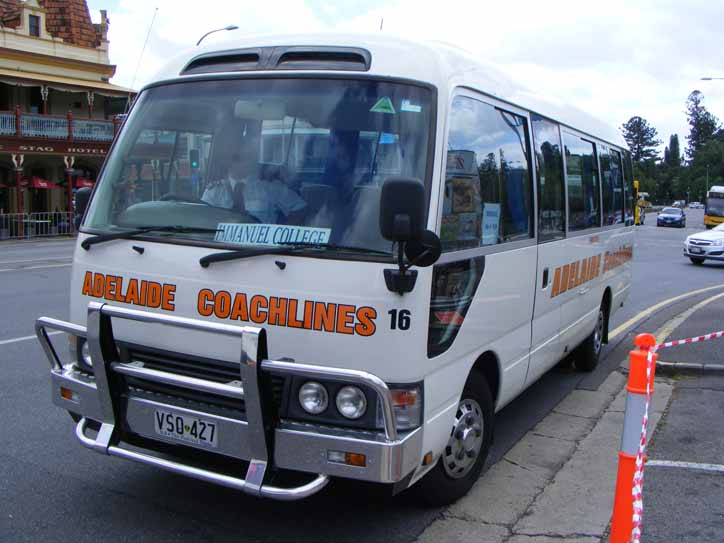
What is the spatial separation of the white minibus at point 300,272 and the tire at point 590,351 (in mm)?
3500

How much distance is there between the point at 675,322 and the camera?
1158cm

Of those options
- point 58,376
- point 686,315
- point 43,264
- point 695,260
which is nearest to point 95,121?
point 43,264

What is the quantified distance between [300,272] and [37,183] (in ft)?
113

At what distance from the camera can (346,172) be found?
4008mm

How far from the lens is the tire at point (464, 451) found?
4516 mm

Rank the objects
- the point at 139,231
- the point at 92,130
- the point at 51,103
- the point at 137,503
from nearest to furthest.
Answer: the point at 139,231
the point at 137,503
the point at 92,130
the point at 51,103

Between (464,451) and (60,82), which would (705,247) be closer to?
(464,451)

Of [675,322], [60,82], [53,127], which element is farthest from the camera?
[60,82]

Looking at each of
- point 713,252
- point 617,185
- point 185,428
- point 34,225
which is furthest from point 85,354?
point 34,225

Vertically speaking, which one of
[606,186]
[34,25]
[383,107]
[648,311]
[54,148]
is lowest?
[648,311]

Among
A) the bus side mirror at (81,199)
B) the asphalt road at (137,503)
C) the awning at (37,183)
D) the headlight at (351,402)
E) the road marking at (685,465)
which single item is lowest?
the asphalt road at (137,503)

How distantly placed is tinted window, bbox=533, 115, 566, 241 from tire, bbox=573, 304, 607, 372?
7.56 feet

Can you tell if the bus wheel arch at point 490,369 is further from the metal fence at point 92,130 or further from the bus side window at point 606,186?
the metal fence at point 92,130

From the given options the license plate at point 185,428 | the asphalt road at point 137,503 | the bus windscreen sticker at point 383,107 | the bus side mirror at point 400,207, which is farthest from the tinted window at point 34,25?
the bus side mirror at point 400,207
